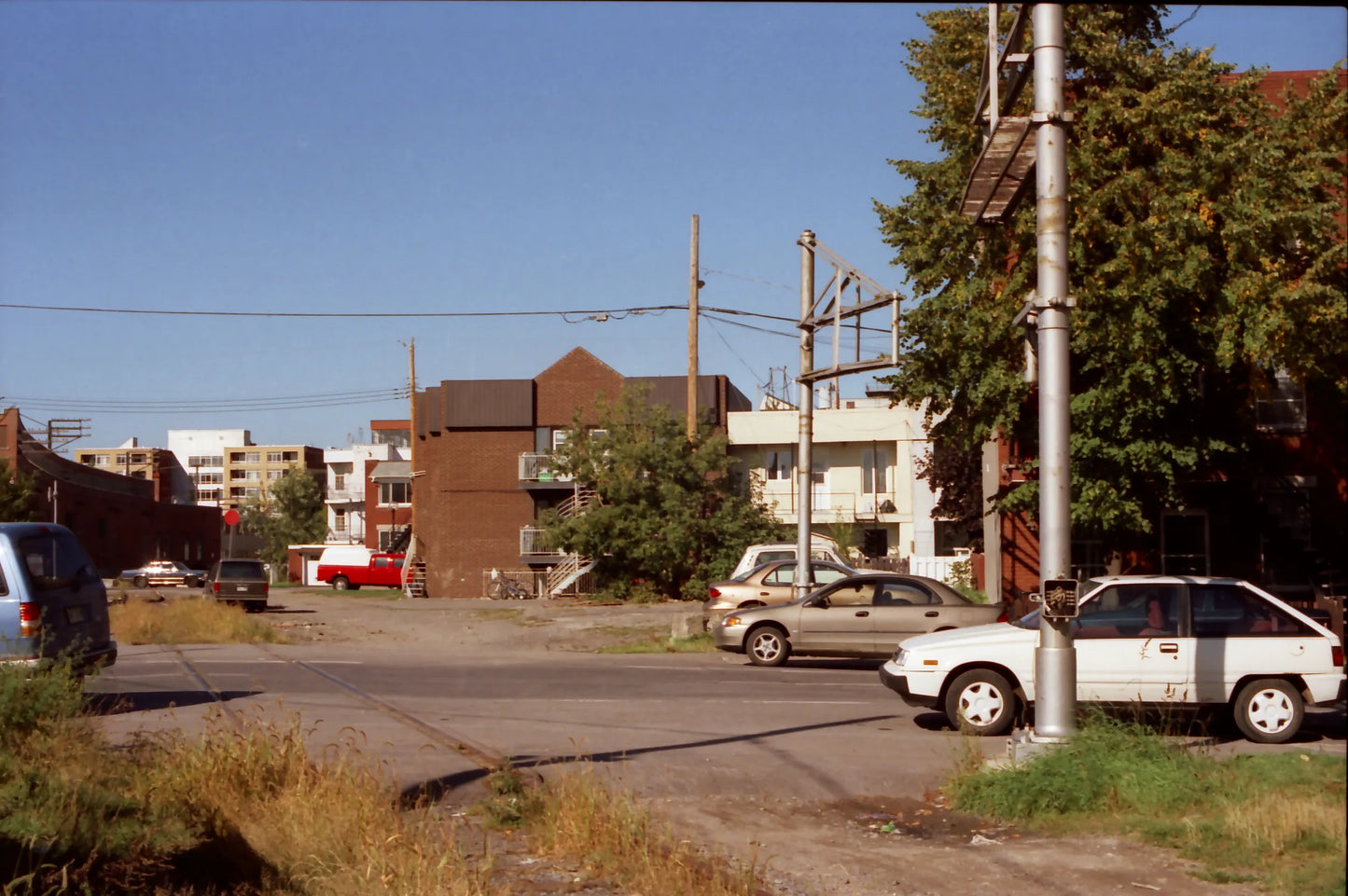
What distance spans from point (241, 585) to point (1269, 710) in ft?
114

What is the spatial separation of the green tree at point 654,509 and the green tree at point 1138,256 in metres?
19.6

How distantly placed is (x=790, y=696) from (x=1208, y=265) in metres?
10.9

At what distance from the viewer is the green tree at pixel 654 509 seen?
43.9 metres

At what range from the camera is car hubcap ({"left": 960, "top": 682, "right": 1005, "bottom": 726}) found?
12383 millimetres

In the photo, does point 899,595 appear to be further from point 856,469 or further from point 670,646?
point 856,469

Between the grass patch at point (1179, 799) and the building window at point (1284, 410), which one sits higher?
the building window at point (1284, 410)

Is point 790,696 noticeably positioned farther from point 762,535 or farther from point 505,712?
point 762,535

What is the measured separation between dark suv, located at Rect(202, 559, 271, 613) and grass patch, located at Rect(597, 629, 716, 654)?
62.0 feet

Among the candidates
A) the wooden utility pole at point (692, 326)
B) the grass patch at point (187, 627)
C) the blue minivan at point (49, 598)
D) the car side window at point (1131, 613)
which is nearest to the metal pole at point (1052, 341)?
the car side window at point (1131, 613)

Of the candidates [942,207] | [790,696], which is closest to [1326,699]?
[790,696]

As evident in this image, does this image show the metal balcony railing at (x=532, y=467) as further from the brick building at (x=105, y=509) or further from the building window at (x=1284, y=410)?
the building window at (x=1284, y=410)

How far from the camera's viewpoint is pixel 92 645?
1418 cm

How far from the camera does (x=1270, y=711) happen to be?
1189 centimetres

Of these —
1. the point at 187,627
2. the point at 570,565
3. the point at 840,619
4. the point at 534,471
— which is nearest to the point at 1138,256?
the point at 840,619
